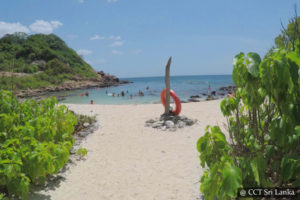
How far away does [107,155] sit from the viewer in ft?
19.1

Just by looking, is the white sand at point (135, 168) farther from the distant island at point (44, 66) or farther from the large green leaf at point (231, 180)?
the distant island at point (44, 66)

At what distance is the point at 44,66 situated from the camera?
166 ft

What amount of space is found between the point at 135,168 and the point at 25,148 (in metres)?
2.50

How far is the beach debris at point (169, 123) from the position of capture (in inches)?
328

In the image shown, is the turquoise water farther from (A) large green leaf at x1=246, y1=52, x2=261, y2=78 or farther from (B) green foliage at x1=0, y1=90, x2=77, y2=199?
(A) large green leaf at x1=246, y1=52, x2=261, y2=78

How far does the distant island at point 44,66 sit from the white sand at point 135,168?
31.6 meters

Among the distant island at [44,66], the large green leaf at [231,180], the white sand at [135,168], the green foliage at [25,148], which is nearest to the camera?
the large green leaf at [231,180]

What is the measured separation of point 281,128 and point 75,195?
352 centimetres

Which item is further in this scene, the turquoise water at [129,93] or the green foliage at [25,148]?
the turquoise water at [129,93]

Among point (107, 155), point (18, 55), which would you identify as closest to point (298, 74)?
point (107, 155)

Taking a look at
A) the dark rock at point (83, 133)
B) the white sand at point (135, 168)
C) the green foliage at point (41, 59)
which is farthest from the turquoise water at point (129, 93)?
the white sand at point (135, 168)

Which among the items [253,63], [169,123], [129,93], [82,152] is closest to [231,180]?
[253,63]

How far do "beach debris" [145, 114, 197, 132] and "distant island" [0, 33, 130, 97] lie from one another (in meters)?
30.3

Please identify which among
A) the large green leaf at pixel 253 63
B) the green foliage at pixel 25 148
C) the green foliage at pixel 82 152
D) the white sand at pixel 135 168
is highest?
the large green leaf at pixel 253 63
